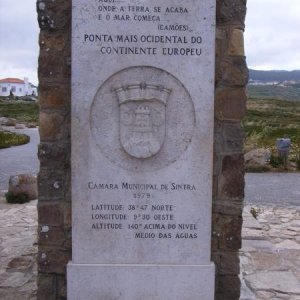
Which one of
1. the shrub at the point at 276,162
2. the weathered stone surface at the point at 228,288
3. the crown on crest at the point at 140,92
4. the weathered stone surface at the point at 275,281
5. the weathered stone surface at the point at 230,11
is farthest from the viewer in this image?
the shrub at the point at 276,162

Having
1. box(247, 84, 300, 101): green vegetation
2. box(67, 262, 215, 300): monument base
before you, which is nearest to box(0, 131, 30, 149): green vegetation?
box(67, 262, 215, 300): monument base

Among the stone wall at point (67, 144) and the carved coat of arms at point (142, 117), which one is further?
the stone wall at point (67, 144)

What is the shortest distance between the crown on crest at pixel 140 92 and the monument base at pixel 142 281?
129cm

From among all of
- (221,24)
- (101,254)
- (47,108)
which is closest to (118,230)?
(101,254)

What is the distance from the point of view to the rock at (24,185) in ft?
27.5

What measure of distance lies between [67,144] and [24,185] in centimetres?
507

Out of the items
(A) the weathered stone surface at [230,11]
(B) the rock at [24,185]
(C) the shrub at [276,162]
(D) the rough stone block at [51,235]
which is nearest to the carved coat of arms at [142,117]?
(A) the weathered stone surface at [230,11]

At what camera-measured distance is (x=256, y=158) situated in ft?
44.6

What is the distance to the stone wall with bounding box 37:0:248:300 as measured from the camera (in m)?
3.64

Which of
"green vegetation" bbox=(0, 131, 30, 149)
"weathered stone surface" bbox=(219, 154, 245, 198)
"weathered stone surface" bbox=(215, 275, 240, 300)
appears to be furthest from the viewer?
"green vegetation" bbox=(0, 131, 30, 149)

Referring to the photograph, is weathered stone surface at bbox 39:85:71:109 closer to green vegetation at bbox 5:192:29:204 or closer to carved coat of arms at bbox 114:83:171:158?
carved coat of arms at bbox 114:83:171:158

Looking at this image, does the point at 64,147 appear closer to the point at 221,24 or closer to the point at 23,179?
the point at 221,24

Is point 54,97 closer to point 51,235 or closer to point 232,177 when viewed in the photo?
point 51,235

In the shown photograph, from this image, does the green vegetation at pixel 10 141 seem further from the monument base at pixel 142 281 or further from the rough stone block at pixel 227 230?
the rough stone block at pixel 227 230
